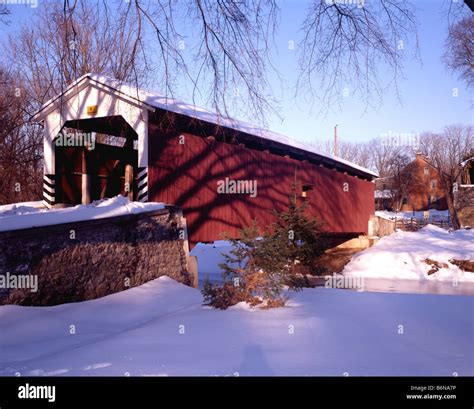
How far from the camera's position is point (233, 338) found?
5.64 m

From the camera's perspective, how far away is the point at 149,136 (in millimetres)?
11102

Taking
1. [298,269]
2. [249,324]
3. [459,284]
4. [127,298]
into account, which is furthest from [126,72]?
[459,284]

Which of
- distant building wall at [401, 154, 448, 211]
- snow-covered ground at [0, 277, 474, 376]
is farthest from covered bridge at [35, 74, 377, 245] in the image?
distant building wall at [401, 154, 448, 211]

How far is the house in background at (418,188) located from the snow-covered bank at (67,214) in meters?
44.0

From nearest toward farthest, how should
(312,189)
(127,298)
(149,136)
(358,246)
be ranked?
1. (127,298)
2. (149,136)
3. (312,189)
4. (358,246)

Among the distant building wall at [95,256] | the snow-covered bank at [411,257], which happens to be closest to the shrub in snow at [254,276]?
the distant building wall at [95,256]

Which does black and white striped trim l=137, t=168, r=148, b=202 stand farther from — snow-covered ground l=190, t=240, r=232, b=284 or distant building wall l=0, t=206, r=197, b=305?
snow-covered ground l=190, t=240, r=232, b=284

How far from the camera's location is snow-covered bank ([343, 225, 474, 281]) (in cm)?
1855

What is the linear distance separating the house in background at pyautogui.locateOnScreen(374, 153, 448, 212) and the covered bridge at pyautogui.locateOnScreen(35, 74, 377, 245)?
124 ft

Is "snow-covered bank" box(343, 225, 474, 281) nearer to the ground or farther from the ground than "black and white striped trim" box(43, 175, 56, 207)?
nearer to the ground

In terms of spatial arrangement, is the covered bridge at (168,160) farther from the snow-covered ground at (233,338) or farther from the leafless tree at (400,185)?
the leafless tree at (400,185)

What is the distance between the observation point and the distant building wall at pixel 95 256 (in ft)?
22.5

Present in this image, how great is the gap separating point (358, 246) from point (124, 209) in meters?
18.7
